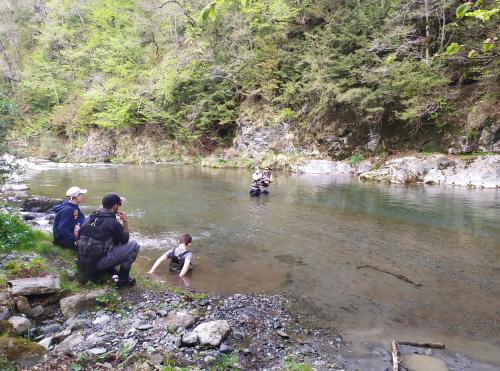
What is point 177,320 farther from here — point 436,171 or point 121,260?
point 436,171

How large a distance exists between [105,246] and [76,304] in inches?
39.7

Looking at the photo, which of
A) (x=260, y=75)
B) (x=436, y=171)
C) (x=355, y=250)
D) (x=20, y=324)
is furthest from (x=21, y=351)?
(x=260, y=75)

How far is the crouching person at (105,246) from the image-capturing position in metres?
5.54

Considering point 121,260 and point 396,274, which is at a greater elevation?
point 121,260

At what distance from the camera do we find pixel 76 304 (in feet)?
16.3

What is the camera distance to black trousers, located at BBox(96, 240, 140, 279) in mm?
5711

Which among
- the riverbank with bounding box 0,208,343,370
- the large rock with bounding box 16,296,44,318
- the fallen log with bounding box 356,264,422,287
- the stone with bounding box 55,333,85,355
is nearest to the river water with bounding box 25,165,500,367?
the fallen log with bounding box 356,264,422,287

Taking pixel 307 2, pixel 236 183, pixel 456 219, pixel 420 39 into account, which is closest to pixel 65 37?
pixel 307 2

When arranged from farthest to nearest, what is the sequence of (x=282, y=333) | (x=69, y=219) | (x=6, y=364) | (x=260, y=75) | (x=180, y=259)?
(x=260, y=75) < (x=180, y=259) < (x=69, y=219) < (x=282, y=333) < (x=6, y=364)

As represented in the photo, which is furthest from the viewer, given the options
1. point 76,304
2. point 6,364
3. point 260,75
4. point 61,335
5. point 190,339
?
point 260,75

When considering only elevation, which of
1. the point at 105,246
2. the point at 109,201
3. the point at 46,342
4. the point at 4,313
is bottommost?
the point at 46,342

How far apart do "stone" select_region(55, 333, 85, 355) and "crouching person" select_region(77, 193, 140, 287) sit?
1584 mm

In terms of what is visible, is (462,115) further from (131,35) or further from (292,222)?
(131,35)

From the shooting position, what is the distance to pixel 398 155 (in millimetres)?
21906
